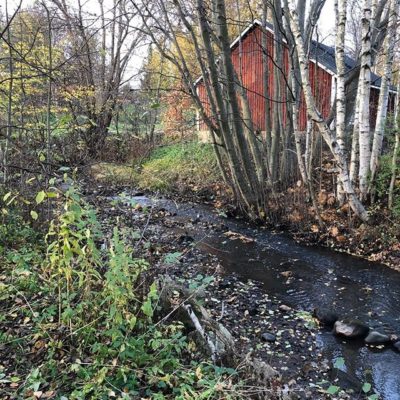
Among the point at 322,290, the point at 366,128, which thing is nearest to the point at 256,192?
the point at 366,128

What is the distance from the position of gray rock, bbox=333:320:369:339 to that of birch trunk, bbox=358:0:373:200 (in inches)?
178

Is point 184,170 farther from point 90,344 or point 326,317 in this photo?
point 90,344

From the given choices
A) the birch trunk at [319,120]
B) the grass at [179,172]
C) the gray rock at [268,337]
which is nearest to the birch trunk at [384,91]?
the birch trunk at [319,120]

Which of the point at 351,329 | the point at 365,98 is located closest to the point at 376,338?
the point at 351,329

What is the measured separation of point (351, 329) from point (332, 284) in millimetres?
1769

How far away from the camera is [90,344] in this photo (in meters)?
3.08

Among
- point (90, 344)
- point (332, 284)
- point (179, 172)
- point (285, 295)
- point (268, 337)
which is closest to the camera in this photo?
point (90, 344)

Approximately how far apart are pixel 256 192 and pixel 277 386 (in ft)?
24.2

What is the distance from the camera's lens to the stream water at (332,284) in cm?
444

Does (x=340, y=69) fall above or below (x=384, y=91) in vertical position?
above

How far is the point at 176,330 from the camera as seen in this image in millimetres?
3533

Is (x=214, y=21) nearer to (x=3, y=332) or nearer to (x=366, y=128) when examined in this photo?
(x=366, y=128)

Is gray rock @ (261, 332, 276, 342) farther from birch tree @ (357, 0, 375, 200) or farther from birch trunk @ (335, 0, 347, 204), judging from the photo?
birch tree @ (357, 0, 375, 200)

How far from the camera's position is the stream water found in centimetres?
444
